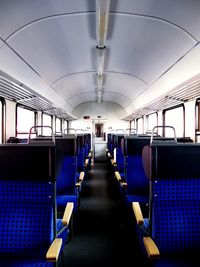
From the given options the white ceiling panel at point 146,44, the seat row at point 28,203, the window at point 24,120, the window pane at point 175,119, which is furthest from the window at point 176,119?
the seat row at point 28,203

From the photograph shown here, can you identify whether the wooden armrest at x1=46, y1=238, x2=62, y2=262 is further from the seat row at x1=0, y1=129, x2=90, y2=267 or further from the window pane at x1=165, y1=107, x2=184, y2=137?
the window pane at x1=165, y1=107, x2=184, y2=137

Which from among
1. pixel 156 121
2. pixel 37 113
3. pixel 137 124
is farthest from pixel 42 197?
pixel 137 124

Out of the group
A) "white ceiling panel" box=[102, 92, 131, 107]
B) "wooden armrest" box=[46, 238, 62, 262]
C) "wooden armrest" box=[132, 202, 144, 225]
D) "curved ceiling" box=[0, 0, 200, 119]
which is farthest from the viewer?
"white ceiling panel" box=[102, 92, 131, 107]

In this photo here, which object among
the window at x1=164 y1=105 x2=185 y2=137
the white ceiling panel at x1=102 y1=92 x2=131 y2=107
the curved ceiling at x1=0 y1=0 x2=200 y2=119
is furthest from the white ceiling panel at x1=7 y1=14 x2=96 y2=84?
the white ceiling panel at x1=102 y1=92 x2=131 y2=107

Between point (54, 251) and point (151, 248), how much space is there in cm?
80

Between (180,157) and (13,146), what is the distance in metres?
1.53

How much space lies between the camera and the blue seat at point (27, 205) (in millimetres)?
2330

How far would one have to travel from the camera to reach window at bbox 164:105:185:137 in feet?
24.1

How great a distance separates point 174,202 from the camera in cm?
256

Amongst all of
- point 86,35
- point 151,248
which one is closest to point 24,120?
point 86,35

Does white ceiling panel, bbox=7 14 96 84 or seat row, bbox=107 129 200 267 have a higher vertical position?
white ceiling panel, bbox=7 14 96 84

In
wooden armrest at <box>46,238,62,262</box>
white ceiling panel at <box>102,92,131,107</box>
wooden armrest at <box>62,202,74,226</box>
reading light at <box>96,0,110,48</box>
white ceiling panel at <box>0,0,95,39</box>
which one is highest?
white ceiling panel at <box>102,92,131,107</box>

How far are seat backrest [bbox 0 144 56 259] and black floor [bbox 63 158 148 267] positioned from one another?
3.32 ft

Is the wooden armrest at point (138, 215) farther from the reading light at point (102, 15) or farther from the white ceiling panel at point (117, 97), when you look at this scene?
the white ceiling panel at point (117, 97)
